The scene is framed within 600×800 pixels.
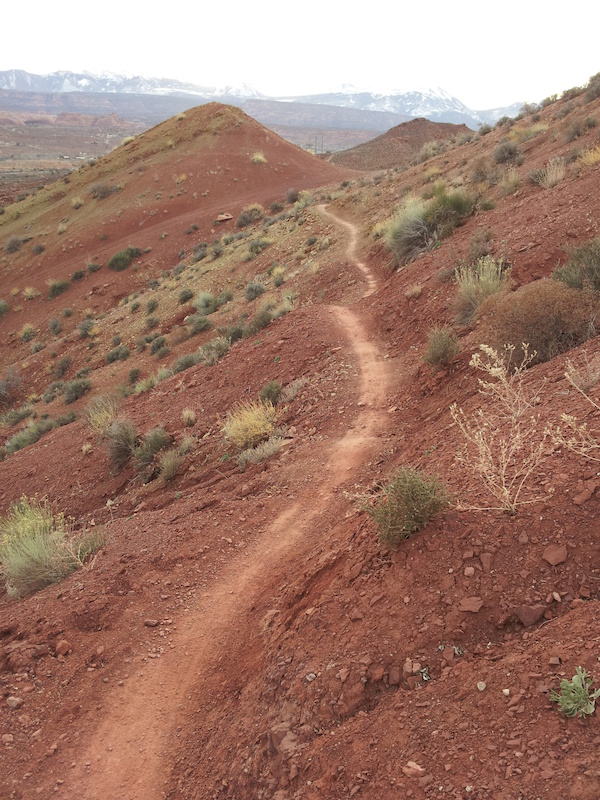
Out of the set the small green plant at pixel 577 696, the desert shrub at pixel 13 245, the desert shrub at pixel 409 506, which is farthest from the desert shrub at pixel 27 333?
the small green plant at pixel 577 696

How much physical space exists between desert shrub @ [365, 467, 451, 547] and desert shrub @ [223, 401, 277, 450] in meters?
4.51

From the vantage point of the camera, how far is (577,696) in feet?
7.59

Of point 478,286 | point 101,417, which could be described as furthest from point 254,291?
point 478,286

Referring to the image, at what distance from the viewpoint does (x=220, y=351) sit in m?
12.8

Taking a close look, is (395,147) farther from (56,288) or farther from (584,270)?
(584,270)

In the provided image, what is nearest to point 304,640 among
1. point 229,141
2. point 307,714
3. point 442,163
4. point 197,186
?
point 307,714

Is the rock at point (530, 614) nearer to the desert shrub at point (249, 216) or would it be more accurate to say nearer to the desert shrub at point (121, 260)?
the desert shrub at point (249, 216)

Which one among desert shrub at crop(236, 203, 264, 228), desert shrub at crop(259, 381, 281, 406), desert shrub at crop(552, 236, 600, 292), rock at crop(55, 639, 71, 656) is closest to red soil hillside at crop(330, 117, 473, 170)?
desert shrub at crop(236, 203, 264, 228)

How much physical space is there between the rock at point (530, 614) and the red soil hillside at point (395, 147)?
163 feet

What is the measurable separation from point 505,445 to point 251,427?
5157mm

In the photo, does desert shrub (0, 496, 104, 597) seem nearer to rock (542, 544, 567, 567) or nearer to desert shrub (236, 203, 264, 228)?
rock (542, 544, 567, 567)

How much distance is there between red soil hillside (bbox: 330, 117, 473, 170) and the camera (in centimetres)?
5166

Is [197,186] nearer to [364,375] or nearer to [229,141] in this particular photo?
[229,141]

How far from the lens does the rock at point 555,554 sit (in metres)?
3.16
